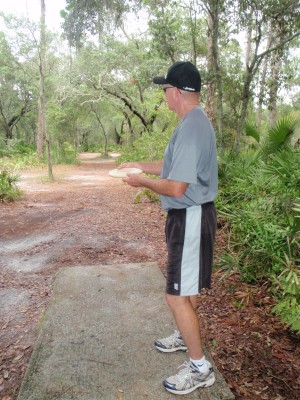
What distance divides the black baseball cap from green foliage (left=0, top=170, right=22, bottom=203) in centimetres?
861

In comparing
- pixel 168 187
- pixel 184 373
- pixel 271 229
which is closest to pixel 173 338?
pixel 184 373

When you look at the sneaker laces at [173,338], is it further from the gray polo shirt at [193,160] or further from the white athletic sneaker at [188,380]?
the gray polo shirt at [193,160]

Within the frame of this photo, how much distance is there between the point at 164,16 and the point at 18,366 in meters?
8.38

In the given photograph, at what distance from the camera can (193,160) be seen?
6.24 feet

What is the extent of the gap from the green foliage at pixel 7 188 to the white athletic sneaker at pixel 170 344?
26.8ft

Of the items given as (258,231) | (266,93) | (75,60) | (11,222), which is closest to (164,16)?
(266,93)

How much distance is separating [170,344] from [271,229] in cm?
166

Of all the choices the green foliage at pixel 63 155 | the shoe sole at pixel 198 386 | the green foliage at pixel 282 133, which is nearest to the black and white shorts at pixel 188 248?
the shoe sole at pixel 198 386

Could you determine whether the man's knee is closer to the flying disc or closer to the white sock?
the white sock

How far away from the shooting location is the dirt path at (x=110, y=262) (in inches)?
99.7

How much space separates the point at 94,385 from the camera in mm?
2217

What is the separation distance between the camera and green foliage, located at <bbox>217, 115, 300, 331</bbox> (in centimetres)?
309

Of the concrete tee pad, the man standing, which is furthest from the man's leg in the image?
the concrete tee pad

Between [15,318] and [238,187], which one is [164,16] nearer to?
[238,187]
